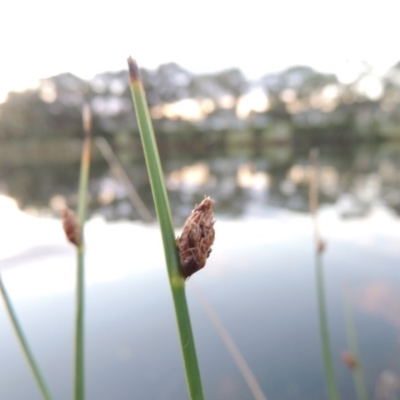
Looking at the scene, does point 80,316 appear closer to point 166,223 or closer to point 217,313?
point 166,223

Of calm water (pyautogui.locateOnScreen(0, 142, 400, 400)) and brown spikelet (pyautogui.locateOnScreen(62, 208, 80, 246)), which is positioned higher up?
brown spikelet (pyautogui.locateOnScreen(62, 208, 80, 246))

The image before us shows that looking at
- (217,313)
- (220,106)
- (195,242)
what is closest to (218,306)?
(217,313)

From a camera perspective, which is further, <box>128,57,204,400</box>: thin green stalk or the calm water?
the calm water

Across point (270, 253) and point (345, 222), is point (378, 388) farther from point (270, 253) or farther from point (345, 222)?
point (345, 222)

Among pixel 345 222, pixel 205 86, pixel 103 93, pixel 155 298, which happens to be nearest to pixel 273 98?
pixel 205 86

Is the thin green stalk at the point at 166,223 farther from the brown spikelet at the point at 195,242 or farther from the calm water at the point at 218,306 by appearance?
the calm water at the point at 218,306

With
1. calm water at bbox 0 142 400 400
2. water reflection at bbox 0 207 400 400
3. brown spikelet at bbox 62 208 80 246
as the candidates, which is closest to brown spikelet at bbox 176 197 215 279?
brown spikelet at bbox 62 208 80 246

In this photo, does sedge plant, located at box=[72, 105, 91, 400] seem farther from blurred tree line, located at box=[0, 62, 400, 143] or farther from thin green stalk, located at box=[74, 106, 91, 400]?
blurred tree line, located at box=[0, 62, 400, 143]

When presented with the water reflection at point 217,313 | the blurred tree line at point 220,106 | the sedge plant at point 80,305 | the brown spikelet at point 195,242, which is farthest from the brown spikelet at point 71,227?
the blurred tree line at point 220,106
